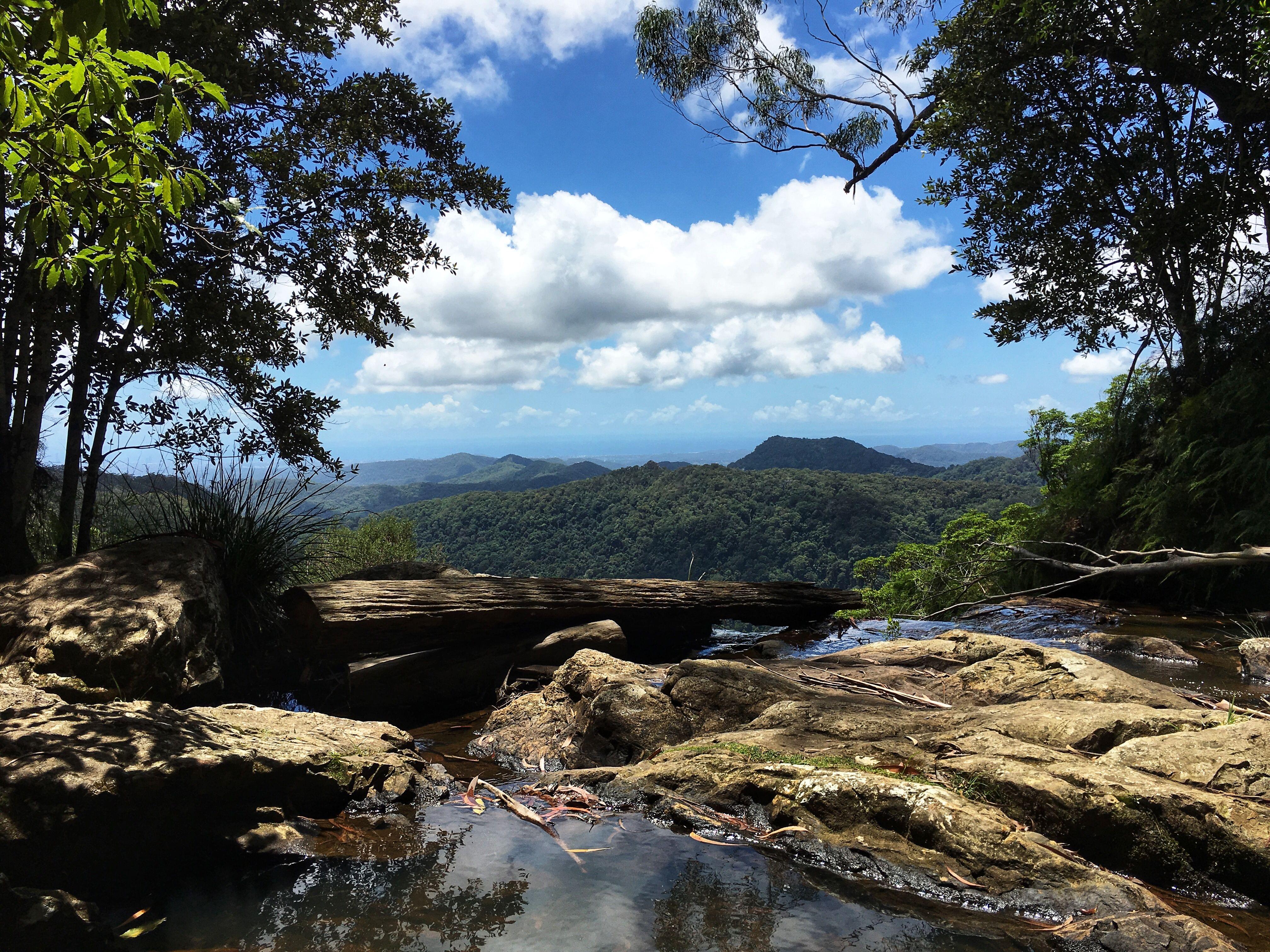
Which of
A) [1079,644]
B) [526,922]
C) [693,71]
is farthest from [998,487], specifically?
[526,922]

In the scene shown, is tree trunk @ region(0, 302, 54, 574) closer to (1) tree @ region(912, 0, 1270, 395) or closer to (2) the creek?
(2) the creek

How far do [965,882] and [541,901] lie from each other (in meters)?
1.93

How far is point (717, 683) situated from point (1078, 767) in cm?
280

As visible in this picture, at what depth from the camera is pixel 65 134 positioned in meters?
2.69

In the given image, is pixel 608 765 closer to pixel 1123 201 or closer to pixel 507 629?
pixel 507 629

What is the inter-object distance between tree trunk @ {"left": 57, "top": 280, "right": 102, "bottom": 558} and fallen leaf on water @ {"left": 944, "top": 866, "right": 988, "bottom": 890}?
8.62 meters

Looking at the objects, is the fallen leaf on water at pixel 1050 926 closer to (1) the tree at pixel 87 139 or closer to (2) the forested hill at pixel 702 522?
(1) the tree at pixel 87 139

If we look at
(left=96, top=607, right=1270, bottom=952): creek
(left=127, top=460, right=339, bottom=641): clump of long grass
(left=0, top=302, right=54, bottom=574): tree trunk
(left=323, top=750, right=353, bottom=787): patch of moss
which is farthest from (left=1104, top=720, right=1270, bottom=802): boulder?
(left=0, top=302, right=54, bottom=574): tree trunk

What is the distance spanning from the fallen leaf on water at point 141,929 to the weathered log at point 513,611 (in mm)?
3858

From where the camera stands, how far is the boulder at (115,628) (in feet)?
16.2

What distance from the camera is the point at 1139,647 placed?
26.5 feet

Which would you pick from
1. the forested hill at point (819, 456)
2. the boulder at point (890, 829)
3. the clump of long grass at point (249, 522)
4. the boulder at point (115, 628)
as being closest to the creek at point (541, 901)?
the boulder at point (890, 829)

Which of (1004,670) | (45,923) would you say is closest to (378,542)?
(1004,670)

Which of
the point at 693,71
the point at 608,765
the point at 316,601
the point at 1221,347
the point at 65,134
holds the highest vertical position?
the point at 693,71
